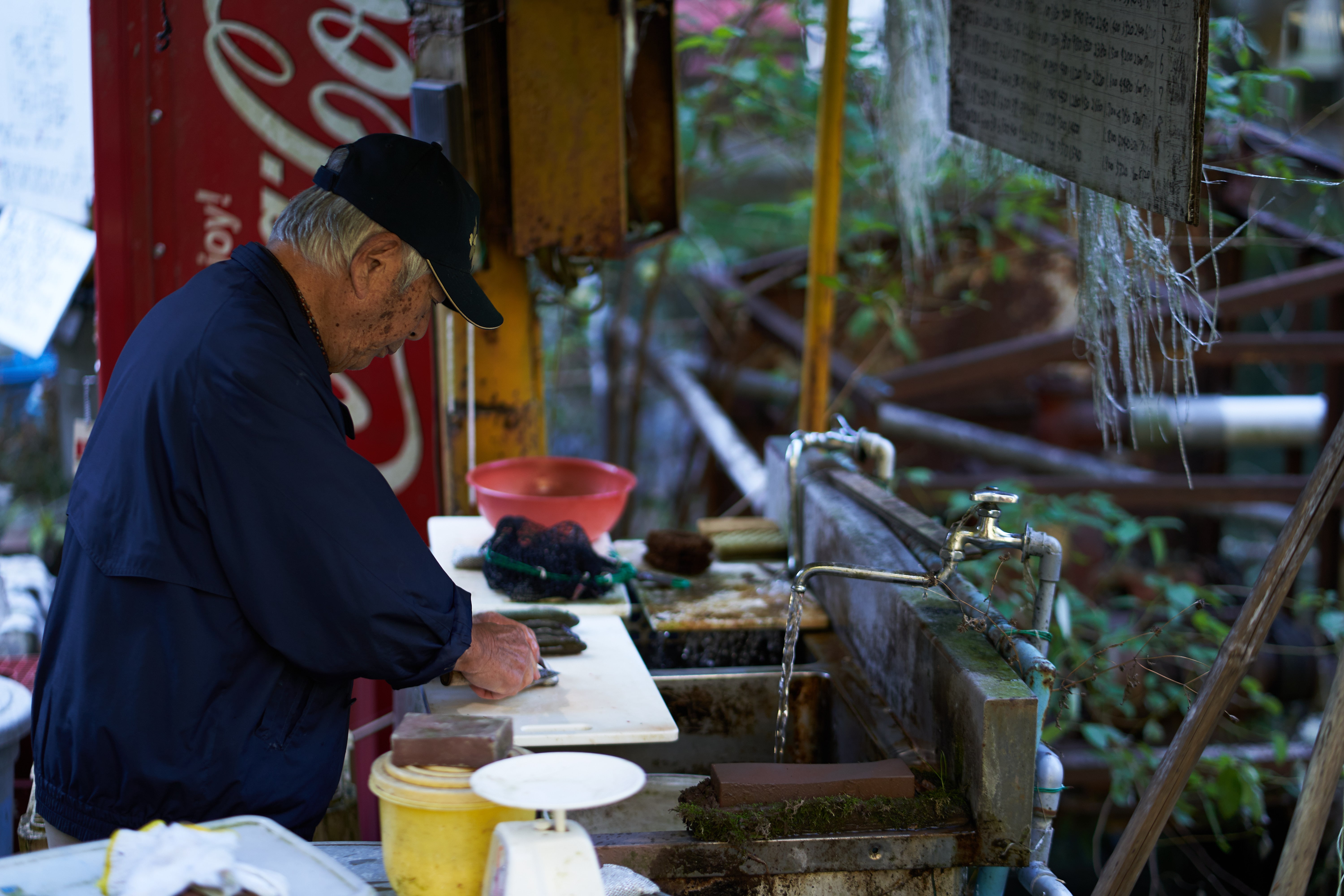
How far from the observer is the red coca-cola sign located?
3.77 metres

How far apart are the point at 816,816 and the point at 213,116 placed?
3253 mm

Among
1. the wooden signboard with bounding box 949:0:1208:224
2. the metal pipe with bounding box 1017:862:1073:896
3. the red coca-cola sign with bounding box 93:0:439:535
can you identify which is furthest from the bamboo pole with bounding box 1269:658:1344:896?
the red coca-cola sign with bounding box 93:0:439:535

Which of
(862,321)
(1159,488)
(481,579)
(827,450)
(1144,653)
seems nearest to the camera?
(481,579)

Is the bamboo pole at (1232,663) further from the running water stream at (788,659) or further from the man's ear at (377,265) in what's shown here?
the man's ear at (377,265)

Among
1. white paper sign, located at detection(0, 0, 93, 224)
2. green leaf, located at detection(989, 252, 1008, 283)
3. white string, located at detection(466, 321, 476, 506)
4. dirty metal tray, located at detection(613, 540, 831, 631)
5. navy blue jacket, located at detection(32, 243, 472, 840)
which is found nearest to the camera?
navy blue jacket, located at detection(32, 243, 472, 840)

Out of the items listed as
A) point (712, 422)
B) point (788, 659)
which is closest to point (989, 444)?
point (712, 422)

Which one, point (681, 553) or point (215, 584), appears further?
point (681, 553)

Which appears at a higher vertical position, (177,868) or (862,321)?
(862,321)

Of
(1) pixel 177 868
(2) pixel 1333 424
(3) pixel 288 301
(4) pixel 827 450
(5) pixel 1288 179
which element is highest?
(5) pixel 1288 179

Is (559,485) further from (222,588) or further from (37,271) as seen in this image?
(37,271)

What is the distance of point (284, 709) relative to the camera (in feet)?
6.46

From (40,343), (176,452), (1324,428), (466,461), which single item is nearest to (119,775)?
(176,452)

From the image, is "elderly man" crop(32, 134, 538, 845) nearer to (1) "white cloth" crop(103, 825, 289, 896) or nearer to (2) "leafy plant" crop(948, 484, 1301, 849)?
(1) "white cloth" crop(103, 825, 289, 896)

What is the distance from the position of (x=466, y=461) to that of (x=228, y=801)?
7.59ft
